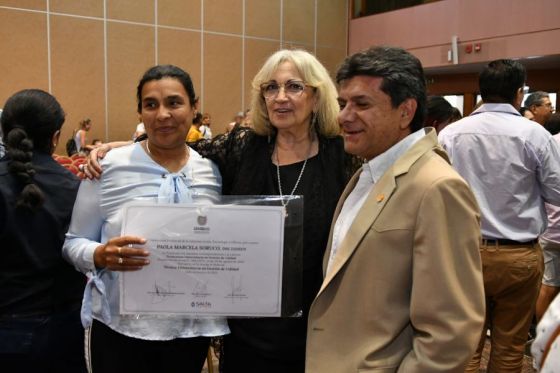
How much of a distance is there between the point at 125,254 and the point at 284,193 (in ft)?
1.87

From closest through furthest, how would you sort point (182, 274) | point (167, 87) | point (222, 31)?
point (182, 274) → point (167, 87) → point (222, 31)

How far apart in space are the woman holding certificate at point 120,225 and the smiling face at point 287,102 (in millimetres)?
303

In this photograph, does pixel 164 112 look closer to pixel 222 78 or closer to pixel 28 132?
pixel 28 132

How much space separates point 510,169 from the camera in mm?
2834

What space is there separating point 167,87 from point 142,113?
0.13 meters

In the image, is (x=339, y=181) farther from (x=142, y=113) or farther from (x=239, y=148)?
(x=142, y=113)

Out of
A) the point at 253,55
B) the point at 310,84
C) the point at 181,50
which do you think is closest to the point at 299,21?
the point at 253,55

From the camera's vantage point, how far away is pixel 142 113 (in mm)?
1750

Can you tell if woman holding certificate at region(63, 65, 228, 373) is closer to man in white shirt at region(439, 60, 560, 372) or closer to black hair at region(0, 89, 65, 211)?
black hair at region(0, 89, 65, 211)

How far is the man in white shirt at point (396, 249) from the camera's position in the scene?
3.82ft

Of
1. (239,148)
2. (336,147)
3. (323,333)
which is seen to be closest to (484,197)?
(336,147)

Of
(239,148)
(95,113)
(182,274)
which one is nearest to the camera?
(182,274)
